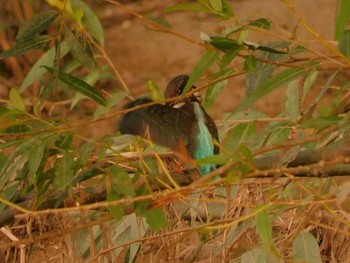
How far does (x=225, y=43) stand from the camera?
1.79 meters

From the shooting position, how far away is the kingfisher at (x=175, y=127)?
2122 millimetres

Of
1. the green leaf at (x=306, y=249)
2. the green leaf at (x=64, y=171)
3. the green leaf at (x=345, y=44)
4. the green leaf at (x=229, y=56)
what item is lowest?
the green leaf at (x=306, y=249)

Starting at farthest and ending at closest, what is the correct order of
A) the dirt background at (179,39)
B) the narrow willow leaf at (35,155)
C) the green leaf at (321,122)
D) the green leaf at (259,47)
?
the dirt background at (179,39) → the narrow willow leaf at (35,155) → the green leaf at (259,47) → the green leaf at (321,122)

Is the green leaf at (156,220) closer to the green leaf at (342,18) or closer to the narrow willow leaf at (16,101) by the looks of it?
the narrow willow leaf at (16,101)

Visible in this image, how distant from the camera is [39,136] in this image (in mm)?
1952

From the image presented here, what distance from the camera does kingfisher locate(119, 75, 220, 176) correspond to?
2.12 metres

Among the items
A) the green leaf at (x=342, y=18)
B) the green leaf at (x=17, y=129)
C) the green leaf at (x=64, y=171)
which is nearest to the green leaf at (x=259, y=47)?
the green leaf at (x=342, y=18)

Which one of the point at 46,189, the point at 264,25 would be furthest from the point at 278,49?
the point at 46,189

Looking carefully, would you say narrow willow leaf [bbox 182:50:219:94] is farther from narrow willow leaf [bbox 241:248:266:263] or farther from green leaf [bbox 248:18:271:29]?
narrow willow leaf [bbox 241:248:266:263]

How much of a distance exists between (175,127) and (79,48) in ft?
0.88

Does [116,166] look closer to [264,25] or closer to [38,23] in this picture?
[38,23]

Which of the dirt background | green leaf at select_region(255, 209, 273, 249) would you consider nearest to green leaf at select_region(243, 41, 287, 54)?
green leaf at select_region(255, 209, 273, 249)

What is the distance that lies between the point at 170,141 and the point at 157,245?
1.33 ft

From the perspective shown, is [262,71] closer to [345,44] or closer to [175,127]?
[345,44]
